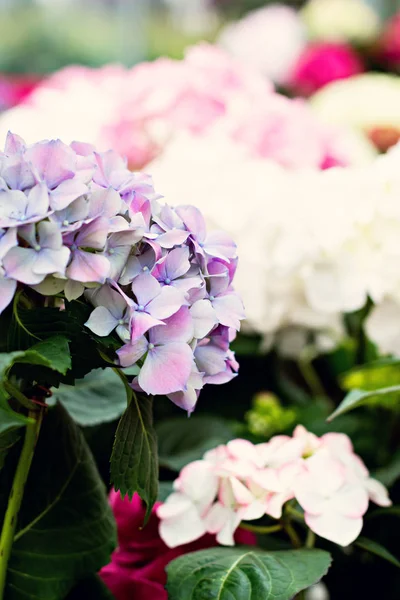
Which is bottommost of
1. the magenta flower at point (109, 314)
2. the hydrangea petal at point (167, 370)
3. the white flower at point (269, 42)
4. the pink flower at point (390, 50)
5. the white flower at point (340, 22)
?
the white flower at point (269, 42)

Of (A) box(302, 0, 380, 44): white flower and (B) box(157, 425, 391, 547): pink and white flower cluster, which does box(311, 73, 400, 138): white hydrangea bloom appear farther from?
(A) box(302, 0, 380, 44): white flower

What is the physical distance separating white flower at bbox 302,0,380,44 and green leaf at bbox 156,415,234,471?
2220 millimetres

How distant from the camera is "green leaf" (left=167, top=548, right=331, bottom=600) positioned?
0.43 meters

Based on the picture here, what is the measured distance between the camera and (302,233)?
2.32 feet

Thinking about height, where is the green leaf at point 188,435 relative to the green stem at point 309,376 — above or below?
above

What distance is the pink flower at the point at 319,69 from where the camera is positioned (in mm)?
2114

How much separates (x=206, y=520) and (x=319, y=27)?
2770 millimetres

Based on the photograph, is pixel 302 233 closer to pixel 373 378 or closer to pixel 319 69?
pixel 373 378

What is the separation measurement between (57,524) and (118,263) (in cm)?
18

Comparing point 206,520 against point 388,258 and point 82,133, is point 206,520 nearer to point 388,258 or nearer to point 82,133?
point 388,258

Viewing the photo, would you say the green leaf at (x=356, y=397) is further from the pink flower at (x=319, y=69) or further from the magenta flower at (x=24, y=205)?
the pink flower at (x=319, y=69)

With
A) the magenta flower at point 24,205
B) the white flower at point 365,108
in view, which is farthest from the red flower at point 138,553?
the white flower at point 365,108

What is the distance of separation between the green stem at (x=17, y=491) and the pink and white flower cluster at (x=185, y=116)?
55cm

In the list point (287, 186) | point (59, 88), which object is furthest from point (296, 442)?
point (59, 88)
